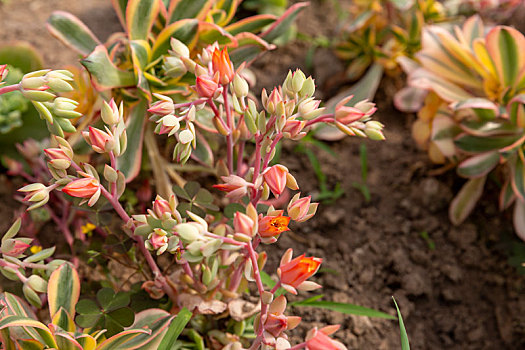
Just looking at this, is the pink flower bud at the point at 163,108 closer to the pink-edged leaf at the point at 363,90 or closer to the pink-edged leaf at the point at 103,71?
the pink-edged leaf at the point at 103,71

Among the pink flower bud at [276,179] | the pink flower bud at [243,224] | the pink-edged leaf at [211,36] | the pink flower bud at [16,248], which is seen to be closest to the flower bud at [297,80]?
the pink flower bud at [276,179]

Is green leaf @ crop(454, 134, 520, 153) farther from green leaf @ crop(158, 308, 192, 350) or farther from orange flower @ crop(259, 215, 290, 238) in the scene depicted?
green leaf @ crop(158, 308, 192, 350)

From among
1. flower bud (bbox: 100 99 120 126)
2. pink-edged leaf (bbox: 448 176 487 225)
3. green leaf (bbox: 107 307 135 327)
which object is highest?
flower bud (bbox: 100 99 120 126)

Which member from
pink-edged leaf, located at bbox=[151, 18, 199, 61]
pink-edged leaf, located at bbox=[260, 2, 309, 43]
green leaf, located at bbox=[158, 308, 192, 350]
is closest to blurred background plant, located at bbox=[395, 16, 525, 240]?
pink-edged leaf, located at bbox=[260, 2, 309, 43]

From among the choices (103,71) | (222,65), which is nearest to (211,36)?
(103,71)

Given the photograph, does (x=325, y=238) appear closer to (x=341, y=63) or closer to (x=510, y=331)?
(x=510, y=331)
